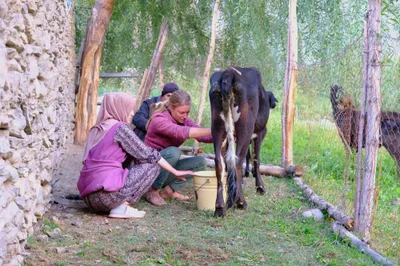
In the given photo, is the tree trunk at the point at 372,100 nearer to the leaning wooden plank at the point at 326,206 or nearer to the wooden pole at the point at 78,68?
the leaning wooden plank at the point at 326,206

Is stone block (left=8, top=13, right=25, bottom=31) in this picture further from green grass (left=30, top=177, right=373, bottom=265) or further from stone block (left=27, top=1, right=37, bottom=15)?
green grass (left=30, top=177, right=373, bottom=265)

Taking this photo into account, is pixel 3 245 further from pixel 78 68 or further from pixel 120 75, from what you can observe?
pixel 120 75

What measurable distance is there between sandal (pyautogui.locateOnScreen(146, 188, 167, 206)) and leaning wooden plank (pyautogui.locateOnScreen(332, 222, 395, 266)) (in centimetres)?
196

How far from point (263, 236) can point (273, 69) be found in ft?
16.9

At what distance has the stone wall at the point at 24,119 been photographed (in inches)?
142

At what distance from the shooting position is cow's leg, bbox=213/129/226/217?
5.55 meters

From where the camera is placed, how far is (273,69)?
9.62 m

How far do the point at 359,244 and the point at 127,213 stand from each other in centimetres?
222

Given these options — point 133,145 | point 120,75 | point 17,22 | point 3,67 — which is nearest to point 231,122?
point 133,145

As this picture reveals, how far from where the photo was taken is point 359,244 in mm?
4633

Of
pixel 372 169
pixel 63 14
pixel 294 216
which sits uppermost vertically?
pixel 63 14

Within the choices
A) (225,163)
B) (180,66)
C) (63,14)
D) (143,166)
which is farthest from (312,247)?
(180,66)

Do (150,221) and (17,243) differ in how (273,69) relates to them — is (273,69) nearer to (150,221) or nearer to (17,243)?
(150,221)

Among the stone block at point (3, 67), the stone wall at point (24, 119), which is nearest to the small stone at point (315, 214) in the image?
the stone wall at point (24, 119)
